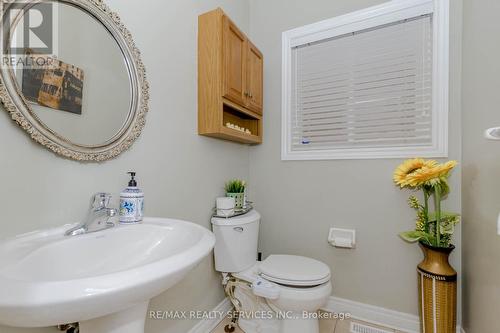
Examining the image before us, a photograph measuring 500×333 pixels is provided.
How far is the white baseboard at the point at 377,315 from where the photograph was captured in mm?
1509

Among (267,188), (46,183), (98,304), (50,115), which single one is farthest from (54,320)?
(267,188)

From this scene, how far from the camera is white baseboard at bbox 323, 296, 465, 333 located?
1.51 meters

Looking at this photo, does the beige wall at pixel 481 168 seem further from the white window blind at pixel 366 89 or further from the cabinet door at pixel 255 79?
the cabinet door at pixel 255 79

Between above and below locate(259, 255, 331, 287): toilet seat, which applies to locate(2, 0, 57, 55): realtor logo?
above

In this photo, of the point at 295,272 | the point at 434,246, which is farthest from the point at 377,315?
the point at 295,272

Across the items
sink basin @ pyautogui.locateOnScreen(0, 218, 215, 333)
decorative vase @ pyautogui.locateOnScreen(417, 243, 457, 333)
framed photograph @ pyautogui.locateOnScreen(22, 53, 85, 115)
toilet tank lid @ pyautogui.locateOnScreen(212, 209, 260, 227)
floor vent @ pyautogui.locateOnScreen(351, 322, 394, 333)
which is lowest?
floor vent @ pyautogui.locateOnScreen(351, 322, 394, 333)

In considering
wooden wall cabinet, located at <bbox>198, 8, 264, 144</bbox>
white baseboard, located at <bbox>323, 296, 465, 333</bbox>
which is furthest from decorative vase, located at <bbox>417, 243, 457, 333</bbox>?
wooden wall cabinet, located at <bbox>198, 8, 264, 144</bbox>

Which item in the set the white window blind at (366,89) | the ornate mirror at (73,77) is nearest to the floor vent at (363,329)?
the white window blind at (366,89)

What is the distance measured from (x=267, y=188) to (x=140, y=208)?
118 centimetres

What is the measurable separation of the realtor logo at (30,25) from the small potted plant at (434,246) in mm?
1709

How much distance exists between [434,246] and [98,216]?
165 cm

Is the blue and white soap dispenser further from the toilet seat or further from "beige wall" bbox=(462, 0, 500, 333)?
"beige wall" bbox=(462, 0, 500, 333)

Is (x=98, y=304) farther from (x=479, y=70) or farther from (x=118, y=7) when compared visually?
(x=479, y=70)

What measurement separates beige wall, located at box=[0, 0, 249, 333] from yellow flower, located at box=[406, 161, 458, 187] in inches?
45.2
